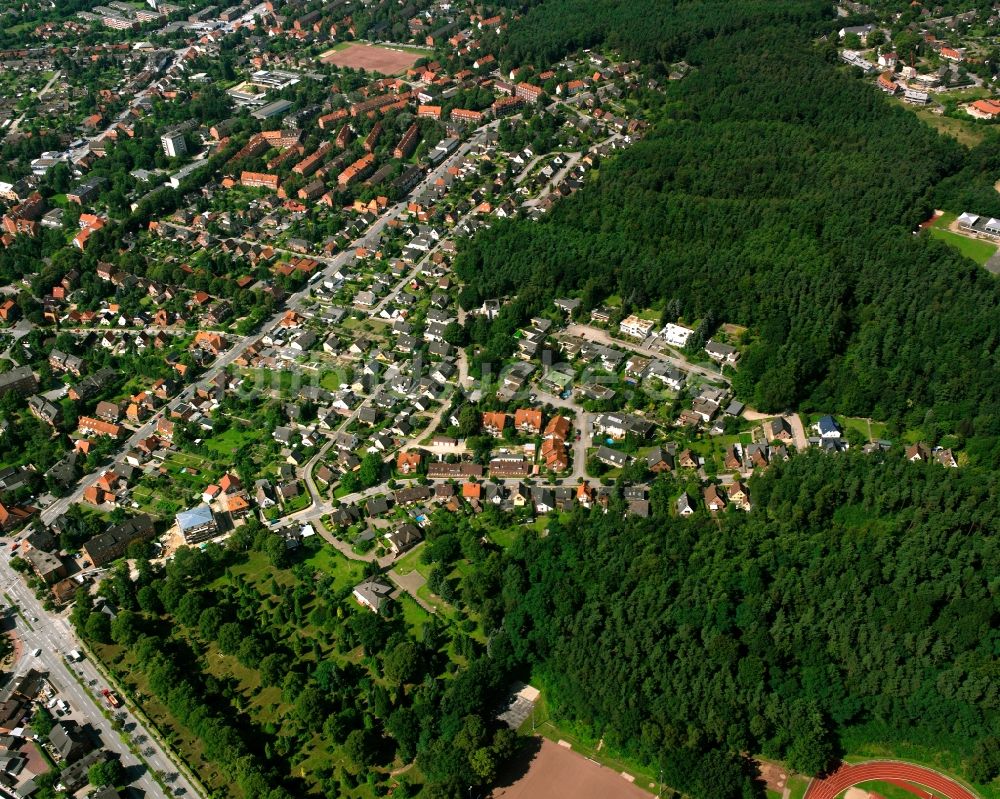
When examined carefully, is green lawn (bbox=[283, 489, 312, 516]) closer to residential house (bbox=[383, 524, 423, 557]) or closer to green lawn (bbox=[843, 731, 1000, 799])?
residential house (bbox=[383, 524, 423, 557])

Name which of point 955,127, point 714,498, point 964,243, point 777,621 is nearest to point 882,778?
point 777,621

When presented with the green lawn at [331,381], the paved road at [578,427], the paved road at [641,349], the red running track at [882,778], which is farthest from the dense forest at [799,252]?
the red running track at [882,778]

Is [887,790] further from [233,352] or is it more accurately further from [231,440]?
[233,352]

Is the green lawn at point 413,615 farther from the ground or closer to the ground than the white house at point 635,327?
closer to the ground

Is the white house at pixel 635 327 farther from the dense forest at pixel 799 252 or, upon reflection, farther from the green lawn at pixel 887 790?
the green lawn at pixel 887 790

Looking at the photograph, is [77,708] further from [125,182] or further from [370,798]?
[125,182]

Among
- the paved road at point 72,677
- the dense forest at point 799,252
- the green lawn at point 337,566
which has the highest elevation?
→ the dense forest at point 799,252

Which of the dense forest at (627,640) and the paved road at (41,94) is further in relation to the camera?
the paved road at (41,94)
